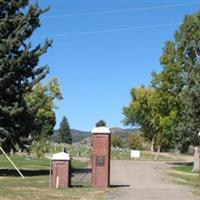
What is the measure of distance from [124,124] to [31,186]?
89.6m

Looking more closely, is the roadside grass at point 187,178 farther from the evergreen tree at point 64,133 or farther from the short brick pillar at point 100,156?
the evergreen tree at point 64,133

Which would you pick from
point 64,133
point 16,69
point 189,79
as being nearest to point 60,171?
point 16,69

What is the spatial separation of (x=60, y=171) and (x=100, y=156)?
5.95 ft

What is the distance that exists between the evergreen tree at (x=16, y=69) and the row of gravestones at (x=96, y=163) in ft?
29.8

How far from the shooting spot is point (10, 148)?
120ft

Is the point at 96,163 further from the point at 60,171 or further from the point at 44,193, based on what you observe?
the point at 44,193

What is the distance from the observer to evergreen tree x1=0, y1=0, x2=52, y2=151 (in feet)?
114

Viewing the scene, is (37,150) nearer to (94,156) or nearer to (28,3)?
(28,3)

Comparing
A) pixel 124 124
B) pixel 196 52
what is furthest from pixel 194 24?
pixel 124 124

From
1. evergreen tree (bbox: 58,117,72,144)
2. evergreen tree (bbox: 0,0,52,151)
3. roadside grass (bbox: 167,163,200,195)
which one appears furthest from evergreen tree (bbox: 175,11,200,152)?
evergreen tree (bbox: 58,117,72,144)

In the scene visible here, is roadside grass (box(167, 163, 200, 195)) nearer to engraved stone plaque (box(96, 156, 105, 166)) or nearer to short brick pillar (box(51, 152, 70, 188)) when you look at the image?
engraved stone plaque (box(96, 156, 105, 166))

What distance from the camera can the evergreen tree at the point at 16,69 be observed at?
34.9m

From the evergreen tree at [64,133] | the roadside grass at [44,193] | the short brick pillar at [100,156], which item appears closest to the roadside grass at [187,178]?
the short brick pillar at [100,156]

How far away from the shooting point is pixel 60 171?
85.9 feet
